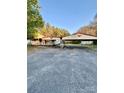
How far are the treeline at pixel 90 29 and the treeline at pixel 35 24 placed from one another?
11cm

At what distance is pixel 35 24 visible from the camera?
1.78 metres

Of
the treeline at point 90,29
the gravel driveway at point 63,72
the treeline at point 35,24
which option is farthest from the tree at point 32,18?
the treeline at point 90,29

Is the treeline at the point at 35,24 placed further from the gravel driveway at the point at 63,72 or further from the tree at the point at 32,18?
the gravel driveway at the point at 63,72

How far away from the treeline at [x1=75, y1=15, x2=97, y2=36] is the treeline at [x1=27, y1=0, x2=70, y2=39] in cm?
11

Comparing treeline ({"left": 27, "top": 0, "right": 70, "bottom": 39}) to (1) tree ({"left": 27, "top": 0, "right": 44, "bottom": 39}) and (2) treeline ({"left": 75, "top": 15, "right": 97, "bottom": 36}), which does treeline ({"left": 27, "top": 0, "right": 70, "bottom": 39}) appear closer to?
(1) tree ({"left": 27, "top": 0, "right": 44, "bottom": 39})

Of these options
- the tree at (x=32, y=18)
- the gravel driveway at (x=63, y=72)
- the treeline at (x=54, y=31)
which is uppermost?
the tree at (x=32, y=18)

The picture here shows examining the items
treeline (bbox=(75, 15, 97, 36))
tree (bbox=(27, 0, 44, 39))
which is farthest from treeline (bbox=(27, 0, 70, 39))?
treeline (bbox=(75, 15, 97, 36))

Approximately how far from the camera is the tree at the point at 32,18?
69.1 inches
